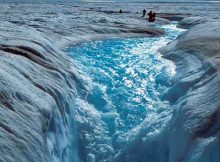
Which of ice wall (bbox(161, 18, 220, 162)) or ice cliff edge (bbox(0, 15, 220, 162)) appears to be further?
ice wall (bbox(161, 18, 220, 162))

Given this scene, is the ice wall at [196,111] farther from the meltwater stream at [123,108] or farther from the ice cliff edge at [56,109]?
the meltwater stream at [123,108]

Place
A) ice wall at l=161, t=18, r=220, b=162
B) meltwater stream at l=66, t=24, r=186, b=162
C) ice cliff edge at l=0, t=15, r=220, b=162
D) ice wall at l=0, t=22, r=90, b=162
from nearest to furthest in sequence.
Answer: ice wall at l=0, t=22, r=90, b=162 < ice cliff edge at l=0, t=15, r=220, b=162 < ice wall at l=161, t=18, r=220, b=162 < meltwater stream at l=66, t=24, r=186, b=162

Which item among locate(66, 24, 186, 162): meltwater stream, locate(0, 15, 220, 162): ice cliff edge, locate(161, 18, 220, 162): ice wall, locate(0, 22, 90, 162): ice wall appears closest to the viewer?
locate(0, 22, 90, 162): ice wall

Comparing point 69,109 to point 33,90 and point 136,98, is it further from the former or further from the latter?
point 136,98

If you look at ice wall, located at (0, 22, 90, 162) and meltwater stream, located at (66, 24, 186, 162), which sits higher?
ice wall, located at (0, 22, 90, 162)

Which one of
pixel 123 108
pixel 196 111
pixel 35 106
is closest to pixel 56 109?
pixel 35 106

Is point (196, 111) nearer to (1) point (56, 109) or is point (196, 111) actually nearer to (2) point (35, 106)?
(1) point (56, 109)

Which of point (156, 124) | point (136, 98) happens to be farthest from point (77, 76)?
point (156, 124)

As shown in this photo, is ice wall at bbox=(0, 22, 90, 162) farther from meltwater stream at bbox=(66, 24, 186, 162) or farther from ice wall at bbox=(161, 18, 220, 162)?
ice wall at bbox=(161, 18, 220, 162)

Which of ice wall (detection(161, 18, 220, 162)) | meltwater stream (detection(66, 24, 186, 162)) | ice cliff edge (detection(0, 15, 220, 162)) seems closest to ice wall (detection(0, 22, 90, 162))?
ice cliff edge (detection(0, 15, 220, 162))
